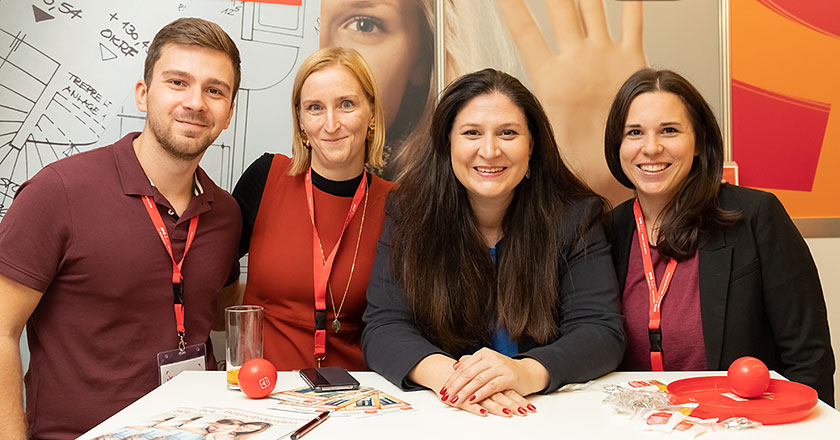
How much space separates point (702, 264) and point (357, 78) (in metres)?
1.29

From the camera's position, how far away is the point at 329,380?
160cm

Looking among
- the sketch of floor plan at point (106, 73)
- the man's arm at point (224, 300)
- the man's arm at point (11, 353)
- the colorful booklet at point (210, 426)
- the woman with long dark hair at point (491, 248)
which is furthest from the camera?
the sketch of floor plan at point (106, 73)

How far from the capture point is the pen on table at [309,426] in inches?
49.1

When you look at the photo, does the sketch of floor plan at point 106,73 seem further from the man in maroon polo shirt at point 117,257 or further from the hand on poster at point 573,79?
the hand on poster at point 573,79

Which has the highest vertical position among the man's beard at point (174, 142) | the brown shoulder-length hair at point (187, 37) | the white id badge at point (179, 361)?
the brown shoulder-length hair at point (187, 37)

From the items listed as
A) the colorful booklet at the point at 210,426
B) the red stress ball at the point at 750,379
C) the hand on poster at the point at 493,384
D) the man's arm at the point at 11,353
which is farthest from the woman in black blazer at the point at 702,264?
the man's arm at the point at 11,353

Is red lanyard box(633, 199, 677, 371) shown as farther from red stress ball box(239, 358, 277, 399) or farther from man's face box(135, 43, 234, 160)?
man's face box(135, 43, 234, 160)

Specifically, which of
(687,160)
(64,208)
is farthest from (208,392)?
(687,160)

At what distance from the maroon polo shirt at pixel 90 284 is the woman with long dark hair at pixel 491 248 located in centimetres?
67

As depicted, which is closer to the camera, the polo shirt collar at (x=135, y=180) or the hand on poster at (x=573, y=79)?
the polo shirt collar at (x=135, y=180)

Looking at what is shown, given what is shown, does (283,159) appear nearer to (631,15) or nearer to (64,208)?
(64,208)

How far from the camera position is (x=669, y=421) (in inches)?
51.1

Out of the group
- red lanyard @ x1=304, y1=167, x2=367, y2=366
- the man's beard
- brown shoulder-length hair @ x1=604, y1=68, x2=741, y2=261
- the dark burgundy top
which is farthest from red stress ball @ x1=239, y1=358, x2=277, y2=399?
brown shoulder-length hair @ x1=604, y1=68, x2=741, y2=261

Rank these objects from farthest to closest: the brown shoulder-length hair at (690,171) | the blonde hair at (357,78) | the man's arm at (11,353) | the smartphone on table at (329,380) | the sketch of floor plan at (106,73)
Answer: the sketch of floor plan at (106,73) < the blonde hair at (357,78) < the brown shoulder-length hair at (690,171) < the man's arm at (11,353) < the smartphone on table at (329,380)
